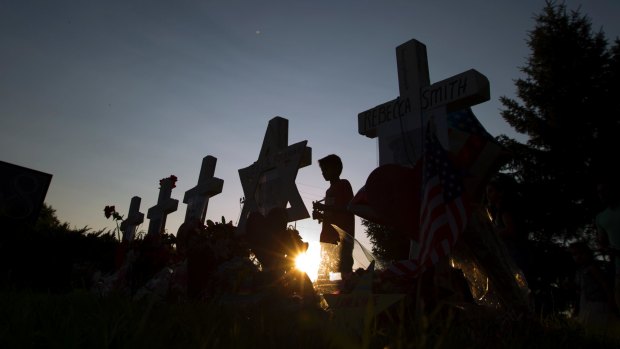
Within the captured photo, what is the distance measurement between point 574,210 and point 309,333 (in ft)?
42.6

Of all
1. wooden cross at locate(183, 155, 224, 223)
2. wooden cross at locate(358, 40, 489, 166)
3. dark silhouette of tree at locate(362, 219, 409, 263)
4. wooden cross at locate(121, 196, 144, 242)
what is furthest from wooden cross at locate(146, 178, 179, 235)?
dark silhouette of tree at locate(362, 219, 409, 263)

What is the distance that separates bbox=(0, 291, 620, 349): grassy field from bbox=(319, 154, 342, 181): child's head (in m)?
2.35

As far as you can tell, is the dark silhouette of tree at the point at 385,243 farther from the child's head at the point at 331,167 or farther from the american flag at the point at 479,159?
the american flag at the point at 479,159

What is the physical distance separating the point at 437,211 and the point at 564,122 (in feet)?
44.4

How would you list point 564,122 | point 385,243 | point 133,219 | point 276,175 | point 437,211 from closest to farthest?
point 437,211 < point 276,175 < point 133,219 < point 564,122 < point 385,243

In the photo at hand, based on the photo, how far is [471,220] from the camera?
3.02 meters

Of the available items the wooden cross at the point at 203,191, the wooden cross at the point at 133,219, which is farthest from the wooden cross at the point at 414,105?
the wooden cross at the point at 133,219

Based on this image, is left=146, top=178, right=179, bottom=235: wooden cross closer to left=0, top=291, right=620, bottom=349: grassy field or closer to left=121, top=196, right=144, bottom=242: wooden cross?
left=121, top=196, right=144, bottom=242: wooden cross

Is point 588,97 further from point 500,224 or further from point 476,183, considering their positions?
point 476,183

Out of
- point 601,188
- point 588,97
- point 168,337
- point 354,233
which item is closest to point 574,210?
point 588,97

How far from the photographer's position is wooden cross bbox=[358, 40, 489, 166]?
12.5ft

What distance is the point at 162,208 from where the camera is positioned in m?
9.09

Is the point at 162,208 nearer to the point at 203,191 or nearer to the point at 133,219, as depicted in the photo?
the point at 203,191

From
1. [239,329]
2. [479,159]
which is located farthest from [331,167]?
[239,329]
